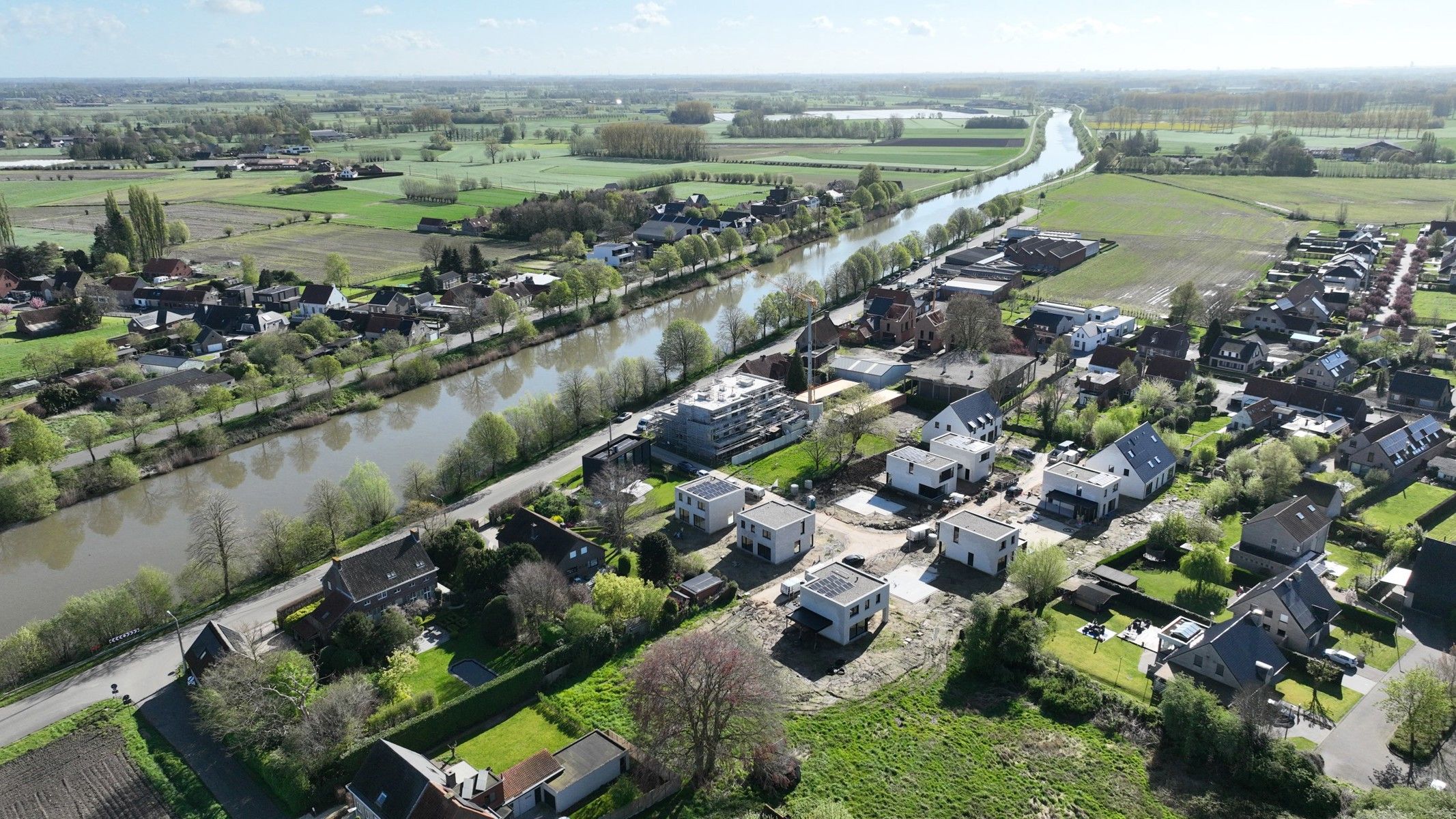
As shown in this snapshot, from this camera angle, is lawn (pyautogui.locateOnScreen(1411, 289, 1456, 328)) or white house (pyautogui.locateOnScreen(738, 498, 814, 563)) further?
lawn (pyautogui.locateOnScreen(1411, 289, 1456, 328))

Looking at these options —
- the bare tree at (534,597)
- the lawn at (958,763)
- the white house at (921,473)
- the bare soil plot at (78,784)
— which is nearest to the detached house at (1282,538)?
the white house at (921,473)

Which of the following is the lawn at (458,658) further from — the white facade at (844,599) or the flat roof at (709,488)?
the flat roof at (709,488)

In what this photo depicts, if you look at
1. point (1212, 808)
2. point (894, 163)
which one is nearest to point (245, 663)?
point (1212, 808)

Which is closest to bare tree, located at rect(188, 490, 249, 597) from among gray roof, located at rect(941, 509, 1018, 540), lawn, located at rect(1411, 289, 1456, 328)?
gray roof, located at rect(941, 509, 1018, 540)

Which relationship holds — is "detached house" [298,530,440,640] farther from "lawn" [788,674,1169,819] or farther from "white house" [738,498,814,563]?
"lawn" [788,674,1169,819]

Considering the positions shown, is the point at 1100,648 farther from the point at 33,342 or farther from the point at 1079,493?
the point at 33,342

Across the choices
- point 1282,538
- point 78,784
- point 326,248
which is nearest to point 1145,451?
point 1282,538

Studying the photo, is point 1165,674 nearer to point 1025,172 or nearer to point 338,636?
point 338,636
